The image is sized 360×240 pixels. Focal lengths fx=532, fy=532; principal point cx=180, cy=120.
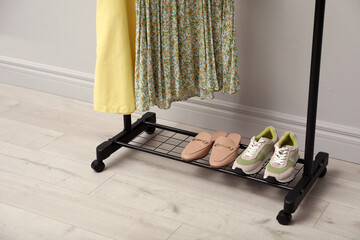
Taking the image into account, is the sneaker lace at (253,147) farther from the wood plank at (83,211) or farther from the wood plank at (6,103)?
the wood plank at (6,103)

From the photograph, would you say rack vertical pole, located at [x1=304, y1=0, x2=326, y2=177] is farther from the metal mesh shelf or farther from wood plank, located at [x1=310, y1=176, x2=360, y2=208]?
the metal mesh shelf

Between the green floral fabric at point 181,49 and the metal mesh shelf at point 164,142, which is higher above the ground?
the green floral fabric at point 181,49

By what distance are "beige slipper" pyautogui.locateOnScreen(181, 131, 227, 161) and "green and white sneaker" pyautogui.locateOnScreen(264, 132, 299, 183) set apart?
26 cm

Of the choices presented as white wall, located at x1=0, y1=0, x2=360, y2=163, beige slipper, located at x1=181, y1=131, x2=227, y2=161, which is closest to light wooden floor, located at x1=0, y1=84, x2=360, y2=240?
beige slipper, located at x1=181, y1=131, x2=227, y2=161

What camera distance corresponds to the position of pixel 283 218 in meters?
1.72

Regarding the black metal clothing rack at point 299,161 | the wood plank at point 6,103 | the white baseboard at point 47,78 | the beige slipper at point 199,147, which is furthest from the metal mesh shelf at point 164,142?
the wood plank at point 6,103

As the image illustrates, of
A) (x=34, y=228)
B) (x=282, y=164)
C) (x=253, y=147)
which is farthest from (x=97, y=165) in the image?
(x=282, y=164)

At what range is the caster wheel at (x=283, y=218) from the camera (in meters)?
1.71

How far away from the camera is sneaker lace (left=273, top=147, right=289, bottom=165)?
179 cm

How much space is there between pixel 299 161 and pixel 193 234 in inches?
19.4

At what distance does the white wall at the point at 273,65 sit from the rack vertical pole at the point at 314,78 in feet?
1.04

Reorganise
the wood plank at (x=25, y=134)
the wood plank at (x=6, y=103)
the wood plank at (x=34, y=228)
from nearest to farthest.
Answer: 1. the wood plank at (x=34, y=228)
2. the wood plank at (x=25, y=134)
3. the wood plank at (x=6, y=103)

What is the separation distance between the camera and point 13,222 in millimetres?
1766

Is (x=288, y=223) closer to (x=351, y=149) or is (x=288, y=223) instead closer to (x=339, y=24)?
(x=351, y=149)
